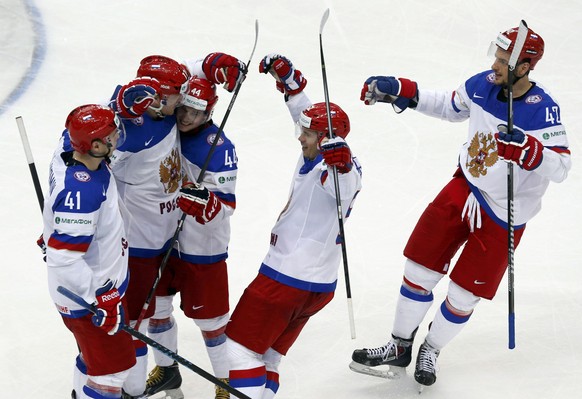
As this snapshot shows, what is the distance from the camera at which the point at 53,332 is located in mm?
4828

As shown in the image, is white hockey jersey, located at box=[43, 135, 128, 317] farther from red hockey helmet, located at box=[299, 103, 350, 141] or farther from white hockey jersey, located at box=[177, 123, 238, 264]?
red hockey helmet, located at box=[299, 103, 350, 141]

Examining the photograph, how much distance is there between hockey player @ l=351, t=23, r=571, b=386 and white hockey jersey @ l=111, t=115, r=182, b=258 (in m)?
1.02

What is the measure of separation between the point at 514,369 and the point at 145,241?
75.6 inches

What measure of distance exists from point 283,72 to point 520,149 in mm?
1070

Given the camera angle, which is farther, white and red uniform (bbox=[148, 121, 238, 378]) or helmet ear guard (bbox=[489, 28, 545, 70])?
helmet ear guard (bbox=[489, 28, 545, 70])

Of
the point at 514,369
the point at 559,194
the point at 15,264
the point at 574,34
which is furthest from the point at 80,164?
the point at 574,34

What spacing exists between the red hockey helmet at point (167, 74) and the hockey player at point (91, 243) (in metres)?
0.29

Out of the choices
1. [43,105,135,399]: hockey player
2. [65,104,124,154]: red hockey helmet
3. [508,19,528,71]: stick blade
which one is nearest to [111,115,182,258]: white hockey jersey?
[43,105,135,399]: hockey player

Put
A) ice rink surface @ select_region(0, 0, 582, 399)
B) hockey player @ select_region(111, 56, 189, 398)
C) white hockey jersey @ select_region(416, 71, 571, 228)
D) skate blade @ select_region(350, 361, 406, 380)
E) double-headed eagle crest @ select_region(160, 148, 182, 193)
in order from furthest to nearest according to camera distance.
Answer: ice rink surface @ select_region(0, 0, 582, 399) → skate blade @ select_region(350, 361, 406, 380) → white hockey jersey @ select_region(416, 71, 571, 228) → double-headed eagle crest @ select_region(160, 148, 182, 193) → hockey player @ select_region(111, 56, 189, 398)

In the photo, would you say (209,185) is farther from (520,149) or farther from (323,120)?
(520,149)

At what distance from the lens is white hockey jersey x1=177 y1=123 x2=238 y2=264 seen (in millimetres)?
4016

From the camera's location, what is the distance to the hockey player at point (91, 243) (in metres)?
3.44

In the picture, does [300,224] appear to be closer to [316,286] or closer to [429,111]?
[316,286]

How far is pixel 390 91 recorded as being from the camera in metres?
4.51
